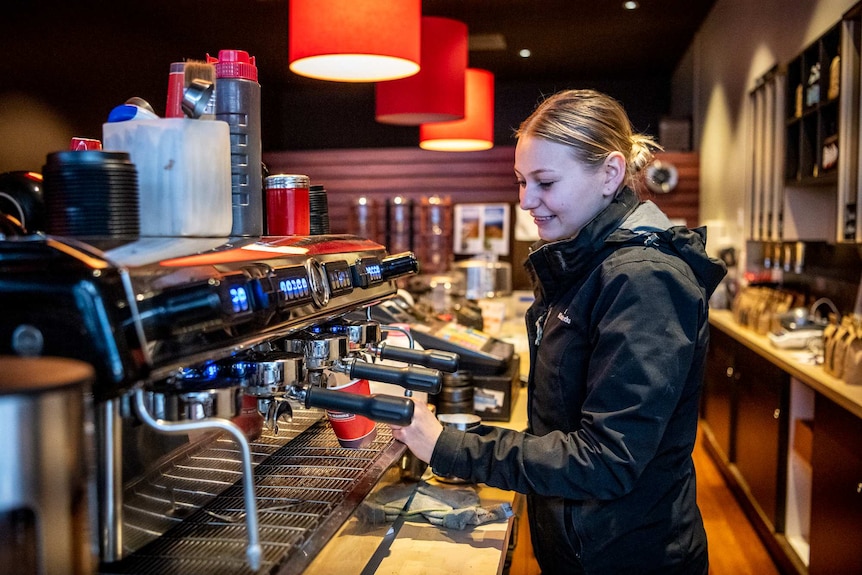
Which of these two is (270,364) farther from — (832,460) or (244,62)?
(832,460)

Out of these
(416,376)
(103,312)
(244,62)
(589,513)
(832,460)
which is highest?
(244,62)

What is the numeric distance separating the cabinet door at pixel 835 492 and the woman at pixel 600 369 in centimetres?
136

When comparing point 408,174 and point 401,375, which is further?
point 408,174

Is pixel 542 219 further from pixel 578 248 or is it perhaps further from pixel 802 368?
pixel 802 368

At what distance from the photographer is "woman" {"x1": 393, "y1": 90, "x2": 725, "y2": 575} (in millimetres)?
1286

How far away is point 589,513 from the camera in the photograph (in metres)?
1.40

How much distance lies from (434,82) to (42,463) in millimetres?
3828

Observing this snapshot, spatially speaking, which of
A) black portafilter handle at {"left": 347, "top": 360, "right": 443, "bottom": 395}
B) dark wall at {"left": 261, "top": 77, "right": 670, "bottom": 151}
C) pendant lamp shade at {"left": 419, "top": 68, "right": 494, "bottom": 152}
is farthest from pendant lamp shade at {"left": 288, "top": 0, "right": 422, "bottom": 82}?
dark wall at {"left": 261, "top": 77, "right": 670, "bottom": 151}

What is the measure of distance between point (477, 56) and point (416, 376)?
764 centimetres

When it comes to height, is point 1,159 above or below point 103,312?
above

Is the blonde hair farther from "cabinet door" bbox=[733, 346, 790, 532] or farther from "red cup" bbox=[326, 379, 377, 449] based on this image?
"cabinet door" bbox=[733, 346, 790, 532]

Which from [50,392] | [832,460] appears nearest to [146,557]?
[50,392]

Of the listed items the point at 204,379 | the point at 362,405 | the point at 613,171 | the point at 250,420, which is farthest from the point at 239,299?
the point at 613,171

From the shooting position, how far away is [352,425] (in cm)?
136
